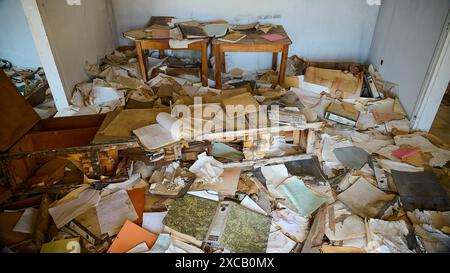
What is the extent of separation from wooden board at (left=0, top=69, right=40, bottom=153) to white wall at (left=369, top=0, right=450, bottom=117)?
353cm

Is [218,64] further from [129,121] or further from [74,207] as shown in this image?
[74,207]

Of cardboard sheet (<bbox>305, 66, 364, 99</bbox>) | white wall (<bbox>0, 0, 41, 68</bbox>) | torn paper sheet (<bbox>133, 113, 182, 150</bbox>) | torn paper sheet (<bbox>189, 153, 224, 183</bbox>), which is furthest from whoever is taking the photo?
white wall (<bbox>0, 0, 41, 68</bbox>)

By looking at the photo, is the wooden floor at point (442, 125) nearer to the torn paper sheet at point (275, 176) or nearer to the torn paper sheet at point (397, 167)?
the torn paper sheet at point (397, 167)

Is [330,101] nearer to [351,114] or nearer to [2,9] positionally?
[351,114]

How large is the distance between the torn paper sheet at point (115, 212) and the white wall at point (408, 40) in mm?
2892

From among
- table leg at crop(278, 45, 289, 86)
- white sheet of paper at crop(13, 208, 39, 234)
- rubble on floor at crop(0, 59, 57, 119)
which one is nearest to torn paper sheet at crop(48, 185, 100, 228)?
white sheet of paper at crop(13, 208, 39, 234)

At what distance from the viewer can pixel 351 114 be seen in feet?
10.7

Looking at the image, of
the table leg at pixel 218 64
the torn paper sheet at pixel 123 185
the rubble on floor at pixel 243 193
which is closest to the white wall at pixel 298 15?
the table leg at pixel 218 64

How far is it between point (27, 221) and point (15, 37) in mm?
3015

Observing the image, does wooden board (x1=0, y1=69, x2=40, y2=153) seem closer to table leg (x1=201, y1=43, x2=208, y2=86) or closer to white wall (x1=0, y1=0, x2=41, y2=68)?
table leg (x1=201, y1=43, x2=208, y2=86)

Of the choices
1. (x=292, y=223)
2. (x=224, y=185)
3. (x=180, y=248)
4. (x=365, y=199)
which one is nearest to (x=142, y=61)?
(x=224, y=185)

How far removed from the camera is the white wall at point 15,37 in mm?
3861

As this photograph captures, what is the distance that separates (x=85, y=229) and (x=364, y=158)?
233cm

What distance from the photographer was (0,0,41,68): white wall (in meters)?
3.86
